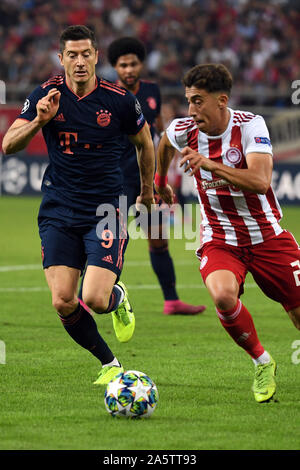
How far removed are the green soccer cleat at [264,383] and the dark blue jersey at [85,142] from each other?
1.56 metres

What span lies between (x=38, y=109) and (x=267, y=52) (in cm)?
1933

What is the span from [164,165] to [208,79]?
108cm

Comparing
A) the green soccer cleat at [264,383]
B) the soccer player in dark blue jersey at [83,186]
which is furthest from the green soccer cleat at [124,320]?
the green soccer cleat at [264,383]

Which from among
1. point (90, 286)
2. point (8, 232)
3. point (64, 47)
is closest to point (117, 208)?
point (90, 286)

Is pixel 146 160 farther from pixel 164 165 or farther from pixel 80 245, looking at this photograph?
pixel 80 245

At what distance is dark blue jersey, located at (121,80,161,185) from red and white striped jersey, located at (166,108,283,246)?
2.80m

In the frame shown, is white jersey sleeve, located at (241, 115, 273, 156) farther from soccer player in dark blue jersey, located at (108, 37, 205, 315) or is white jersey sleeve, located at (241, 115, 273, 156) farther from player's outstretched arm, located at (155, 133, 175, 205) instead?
soccer player in dark blue jersey, located at (108, 37, 205, 315)

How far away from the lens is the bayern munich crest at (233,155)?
6.00m

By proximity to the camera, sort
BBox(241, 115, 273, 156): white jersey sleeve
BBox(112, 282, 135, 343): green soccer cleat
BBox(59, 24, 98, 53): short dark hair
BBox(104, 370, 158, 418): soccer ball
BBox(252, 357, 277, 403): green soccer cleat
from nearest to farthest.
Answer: BBox(104, 370, 158, 418): soccer ball, BBox(252, 357, 277, 403): green soccer cleat, BBox(241, 115, 273, 156): white jersey sleeve, BBox(59, 24, 98, 53): short dark hair, BBox(112, 282, 135, 343): green soccer cleat

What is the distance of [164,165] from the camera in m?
6.79

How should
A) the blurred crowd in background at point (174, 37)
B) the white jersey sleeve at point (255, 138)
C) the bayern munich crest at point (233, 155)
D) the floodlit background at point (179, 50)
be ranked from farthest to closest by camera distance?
the blurred crowd in background at point (174, 37)
the floodlit background at point (179, 50)
the bayern munich crest at point (233, 155)
the white jersey sleeve at point (255, 138)

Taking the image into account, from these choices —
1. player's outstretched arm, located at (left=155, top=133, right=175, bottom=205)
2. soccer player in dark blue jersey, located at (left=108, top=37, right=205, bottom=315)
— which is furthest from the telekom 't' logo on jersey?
soccer player in dark blue jersey, located at (left=108, top=37, right=205, bottom=315)

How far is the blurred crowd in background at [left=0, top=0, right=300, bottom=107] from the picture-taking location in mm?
23625

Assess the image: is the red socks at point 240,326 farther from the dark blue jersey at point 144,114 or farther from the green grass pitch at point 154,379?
the dark blue jersey at point 144,114
